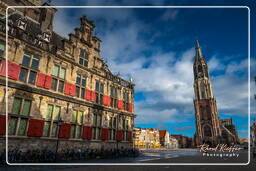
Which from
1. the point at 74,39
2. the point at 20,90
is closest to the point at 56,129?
the point at 20,90

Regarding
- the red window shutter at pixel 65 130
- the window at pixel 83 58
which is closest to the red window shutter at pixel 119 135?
the red window shutter at pixel 65 130

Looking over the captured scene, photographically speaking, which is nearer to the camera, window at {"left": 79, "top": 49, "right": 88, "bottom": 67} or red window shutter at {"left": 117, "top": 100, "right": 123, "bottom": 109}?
window at {"left": 79, "top": 49, "right": 88, "bottom": 67}

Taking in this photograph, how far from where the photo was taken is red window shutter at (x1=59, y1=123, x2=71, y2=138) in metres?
14.9

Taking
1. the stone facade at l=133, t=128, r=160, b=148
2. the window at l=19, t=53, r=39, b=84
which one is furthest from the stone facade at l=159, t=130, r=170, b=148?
the window at l=19, t=53, r=39, b=84

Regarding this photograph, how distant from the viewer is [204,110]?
83562mm

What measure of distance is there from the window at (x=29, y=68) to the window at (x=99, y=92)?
696cm

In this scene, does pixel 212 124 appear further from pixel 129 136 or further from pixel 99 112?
pixel 99 112

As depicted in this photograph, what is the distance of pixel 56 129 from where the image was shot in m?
14.9

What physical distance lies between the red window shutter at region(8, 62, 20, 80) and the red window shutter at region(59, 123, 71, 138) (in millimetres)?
5457

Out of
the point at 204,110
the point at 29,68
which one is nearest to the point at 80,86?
the point at 29,68

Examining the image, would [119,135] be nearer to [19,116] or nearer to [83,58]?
[83,58]

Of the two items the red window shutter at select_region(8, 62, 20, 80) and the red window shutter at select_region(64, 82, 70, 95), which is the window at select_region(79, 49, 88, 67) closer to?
the red window shutter at select_region(64, 82, 70, 95)

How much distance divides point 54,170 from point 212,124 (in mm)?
81727

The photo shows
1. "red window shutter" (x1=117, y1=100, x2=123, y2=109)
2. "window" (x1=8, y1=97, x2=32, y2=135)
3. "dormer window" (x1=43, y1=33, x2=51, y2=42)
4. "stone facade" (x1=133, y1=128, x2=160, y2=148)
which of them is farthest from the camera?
"stone facade" (x1=133, y1=128, x2=160, y2=148)
